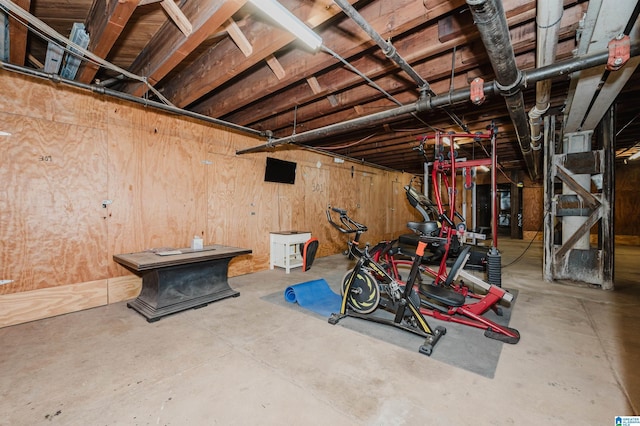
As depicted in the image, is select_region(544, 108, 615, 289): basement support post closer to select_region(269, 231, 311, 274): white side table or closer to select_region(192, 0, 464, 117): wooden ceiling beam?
select_region(192, 0, 464, 117): wooden ceiling beam

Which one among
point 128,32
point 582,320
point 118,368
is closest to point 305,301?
point 118,368

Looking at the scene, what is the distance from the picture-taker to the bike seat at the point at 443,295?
8.29 feet

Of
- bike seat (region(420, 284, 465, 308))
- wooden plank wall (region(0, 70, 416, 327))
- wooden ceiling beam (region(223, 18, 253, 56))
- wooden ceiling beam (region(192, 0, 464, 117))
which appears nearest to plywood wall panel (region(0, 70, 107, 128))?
wooden plank wall (region(0, 70, 416, 327))

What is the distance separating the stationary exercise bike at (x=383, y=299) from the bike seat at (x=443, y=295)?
12cm

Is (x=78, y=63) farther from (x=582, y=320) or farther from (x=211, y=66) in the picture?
(x=582, y=320)

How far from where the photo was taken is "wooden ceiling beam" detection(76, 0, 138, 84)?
1941 mm

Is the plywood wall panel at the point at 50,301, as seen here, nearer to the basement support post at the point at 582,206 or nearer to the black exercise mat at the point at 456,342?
the black exercise mat at the point at 456,342

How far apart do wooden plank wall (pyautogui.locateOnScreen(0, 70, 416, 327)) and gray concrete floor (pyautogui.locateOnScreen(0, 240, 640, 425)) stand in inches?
20.0

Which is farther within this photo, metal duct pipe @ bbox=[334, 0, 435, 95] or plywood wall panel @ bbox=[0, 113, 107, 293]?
plywood wall panel @ bbox=[0, 113, 107, 293]

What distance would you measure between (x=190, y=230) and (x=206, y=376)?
2.69m

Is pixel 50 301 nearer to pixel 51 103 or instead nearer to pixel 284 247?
pixel 51 103

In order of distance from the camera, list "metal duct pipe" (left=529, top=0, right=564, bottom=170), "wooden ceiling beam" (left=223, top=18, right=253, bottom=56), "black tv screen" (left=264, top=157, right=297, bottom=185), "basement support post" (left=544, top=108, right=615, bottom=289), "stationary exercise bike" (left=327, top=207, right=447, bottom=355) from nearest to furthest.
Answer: "metal duct pipe" (left=529, top=0, right=564, bottom=170) < "wooden ceiling beam" (left=223, top=18, right=253, bottom=56) < "stationary exercise bike" (left=327, top=207, right=447, bottom=355) < "basement support post" (left=544, top=108, right=615, bottom=289) < "black tv screen" (left=264, top=157, right=297, bottom=185)

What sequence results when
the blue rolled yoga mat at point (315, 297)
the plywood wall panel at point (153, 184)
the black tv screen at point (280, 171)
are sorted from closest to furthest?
the blue rolled yoga mat at point (315, 297) → the plywood wall panel at point (153, 184) → the black tv screen at point (280, 171)

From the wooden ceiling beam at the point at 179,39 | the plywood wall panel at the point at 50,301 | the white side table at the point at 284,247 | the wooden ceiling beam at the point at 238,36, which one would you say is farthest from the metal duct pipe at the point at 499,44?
the plywood wall panel at the point at 50,301
